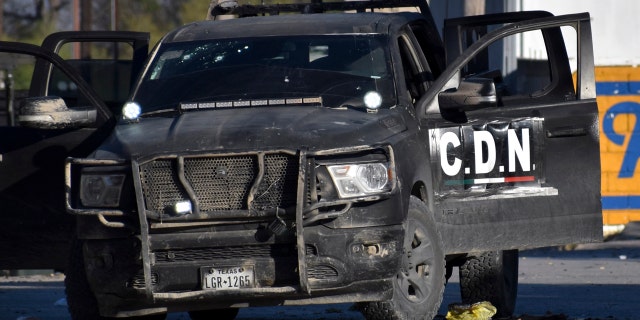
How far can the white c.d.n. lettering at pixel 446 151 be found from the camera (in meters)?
8.83

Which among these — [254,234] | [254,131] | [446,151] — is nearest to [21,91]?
[446,151]

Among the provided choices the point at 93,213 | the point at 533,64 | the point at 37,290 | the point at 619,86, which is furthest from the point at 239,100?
the point at 533,64

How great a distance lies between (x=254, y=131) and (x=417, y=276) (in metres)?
1.21

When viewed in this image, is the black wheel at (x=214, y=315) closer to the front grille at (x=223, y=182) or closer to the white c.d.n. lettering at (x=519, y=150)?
the white c.d.n. lettering at (x=519, y=150)

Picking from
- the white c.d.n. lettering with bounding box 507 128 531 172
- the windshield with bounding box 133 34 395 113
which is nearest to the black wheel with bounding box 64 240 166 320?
the windshield with bounding box 133 34 395 113

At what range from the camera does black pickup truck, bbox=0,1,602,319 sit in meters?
7.39

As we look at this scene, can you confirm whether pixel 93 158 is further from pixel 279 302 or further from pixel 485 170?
pixel 485 170

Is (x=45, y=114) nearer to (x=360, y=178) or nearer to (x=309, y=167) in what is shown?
(x=309, y=167)

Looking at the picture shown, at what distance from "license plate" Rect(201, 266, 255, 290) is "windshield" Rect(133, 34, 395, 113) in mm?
1373

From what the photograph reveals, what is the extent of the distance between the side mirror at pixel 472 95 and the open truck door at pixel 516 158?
44 mm

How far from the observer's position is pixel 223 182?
24.4 ft

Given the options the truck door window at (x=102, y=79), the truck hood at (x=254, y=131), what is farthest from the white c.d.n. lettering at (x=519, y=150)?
the truck door window at (x=102, y=79)

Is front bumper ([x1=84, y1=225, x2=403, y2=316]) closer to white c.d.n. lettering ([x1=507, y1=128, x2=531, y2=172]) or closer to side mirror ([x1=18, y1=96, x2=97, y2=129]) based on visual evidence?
side mirror ([x1=18, y1=96, x2=97, y2=129])

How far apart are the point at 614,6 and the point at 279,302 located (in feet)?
65.2
